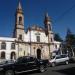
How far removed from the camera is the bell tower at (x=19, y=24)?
4638cm

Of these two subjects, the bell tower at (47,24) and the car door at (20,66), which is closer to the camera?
the car door at (20,66)

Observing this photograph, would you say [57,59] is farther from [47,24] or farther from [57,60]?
[47,24]

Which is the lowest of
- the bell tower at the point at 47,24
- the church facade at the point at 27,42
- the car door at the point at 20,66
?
the car door at the point at 20,66

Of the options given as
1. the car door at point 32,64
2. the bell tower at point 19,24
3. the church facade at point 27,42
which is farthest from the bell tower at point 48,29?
the car door at point 32,64

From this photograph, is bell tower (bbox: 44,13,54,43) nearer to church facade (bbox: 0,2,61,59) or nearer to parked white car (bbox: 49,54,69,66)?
church facade (bbox: 0,2,61,59)

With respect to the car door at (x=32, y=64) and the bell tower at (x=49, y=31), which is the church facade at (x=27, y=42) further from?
the car door at (x=32, y=64)

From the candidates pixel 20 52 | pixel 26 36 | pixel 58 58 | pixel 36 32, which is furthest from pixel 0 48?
pixel 58 58

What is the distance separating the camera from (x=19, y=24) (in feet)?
156

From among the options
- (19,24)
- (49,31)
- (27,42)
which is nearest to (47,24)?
(49,31)

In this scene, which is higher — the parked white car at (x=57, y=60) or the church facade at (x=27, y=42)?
the church facade at (x=27, y=42)

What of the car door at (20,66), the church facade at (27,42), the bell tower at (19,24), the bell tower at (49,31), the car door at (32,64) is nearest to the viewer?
the car door at (20,66)

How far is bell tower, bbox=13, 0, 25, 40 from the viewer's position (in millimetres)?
46375

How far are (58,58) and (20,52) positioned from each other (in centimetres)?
2139

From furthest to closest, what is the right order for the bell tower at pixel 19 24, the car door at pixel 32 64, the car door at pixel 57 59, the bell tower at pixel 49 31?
the bell tower at pixel 49 31
the bell tower at pixel 19 24
the car door at pixel 57 59
the car door at pixel 32 64
